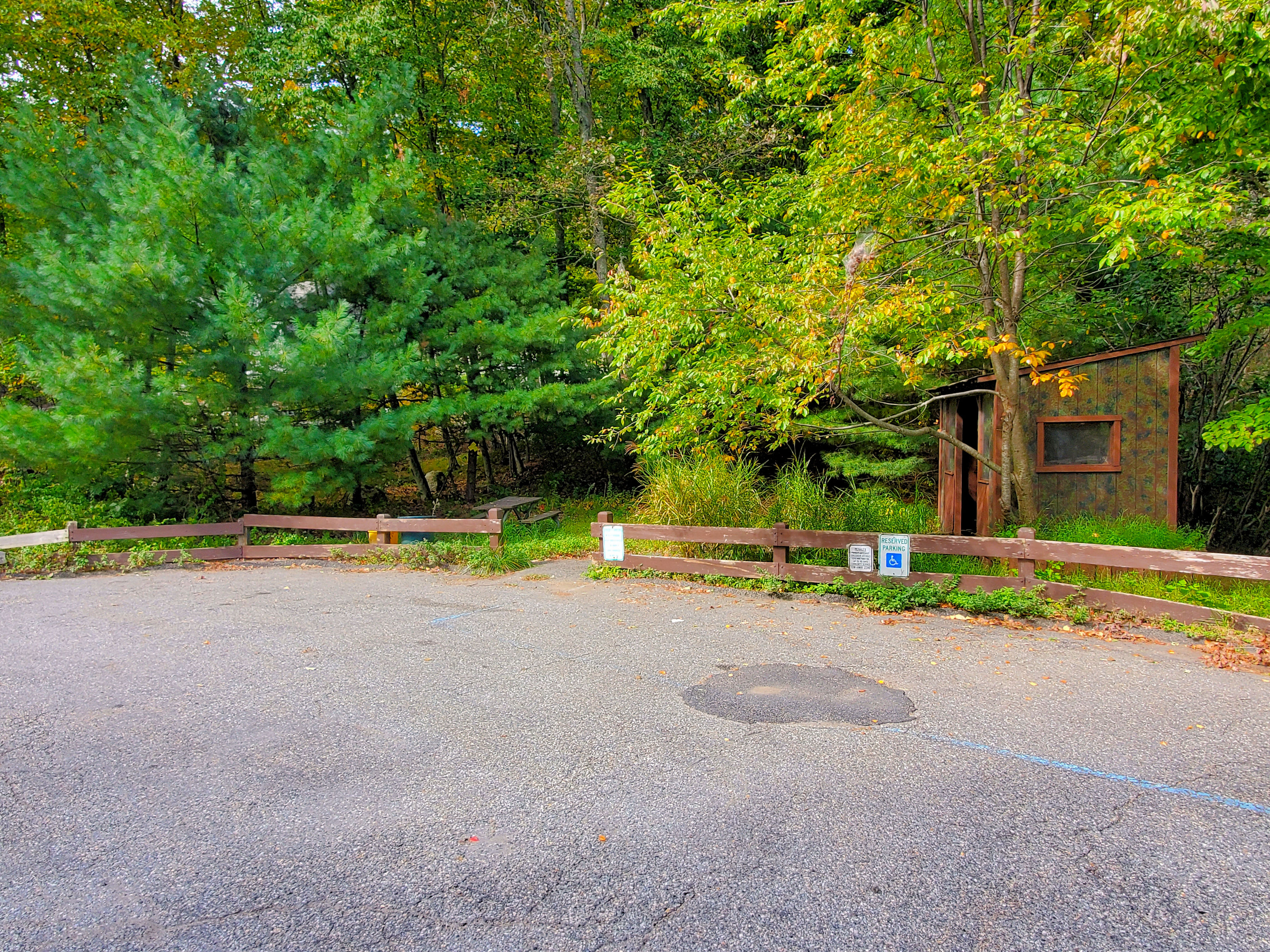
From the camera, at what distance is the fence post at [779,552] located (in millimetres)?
7805

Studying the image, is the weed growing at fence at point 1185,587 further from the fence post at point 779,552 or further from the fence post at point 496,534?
A: the fence post at point 496,534

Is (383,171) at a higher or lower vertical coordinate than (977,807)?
higher

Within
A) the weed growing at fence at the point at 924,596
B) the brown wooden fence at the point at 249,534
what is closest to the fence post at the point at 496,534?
the brown wooden fence at the point at 249,534

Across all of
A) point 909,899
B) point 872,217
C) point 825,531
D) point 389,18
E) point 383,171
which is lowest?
point 909,899

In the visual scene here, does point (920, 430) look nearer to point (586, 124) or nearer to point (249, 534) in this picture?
point (586, 124)

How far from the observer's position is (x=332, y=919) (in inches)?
93.1

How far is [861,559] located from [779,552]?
0.96m

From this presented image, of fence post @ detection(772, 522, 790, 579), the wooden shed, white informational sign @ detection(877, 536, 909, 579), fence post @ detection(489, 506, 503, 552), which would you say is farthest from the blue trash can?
the wooden shed

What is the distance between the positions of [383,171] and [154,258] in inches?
180

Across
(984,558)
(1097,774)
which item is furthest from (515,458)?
(1097,774)

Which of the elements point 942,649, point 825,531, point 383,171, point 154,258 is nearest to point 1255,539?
point 825,531

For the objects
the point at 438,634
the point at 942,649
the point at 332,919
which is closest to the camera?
the point at 332,919

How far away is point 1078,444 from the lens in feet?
26.7

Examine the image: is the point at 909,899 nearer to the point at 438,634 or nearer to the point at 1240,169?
the point at 438,634
